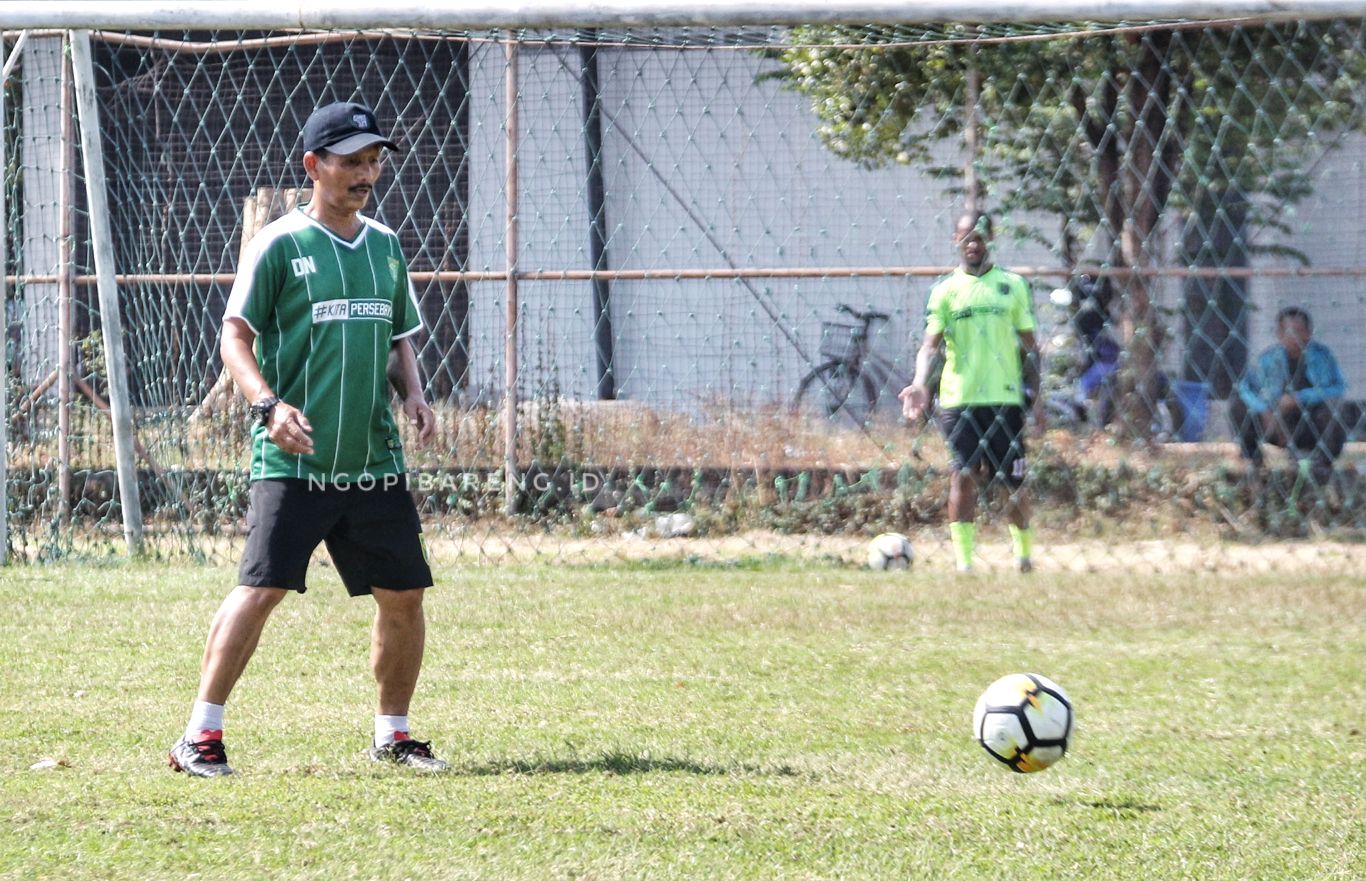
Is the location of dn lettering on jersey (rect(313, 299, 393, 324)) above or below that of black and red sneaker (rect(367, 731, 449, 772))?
above

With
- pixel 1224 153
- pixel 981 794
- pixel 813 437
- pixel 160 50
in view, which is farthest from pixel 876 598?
pixel 160 50

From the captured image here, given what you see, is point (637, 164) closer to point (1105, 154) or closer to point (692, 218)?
point (692, 218)

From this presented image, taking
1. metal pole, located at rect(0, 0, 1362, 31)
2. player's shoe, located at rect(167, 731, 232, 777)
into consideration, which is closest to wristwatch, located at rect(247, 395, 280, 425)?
player's shoe, located at rect(167, 731, 232, 777)

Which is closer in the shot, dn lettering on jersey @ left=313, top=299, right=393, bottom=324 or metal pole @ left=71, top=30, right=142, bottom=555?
dn lettering on jersey @ left=313, top=299, right=393, bottom=324

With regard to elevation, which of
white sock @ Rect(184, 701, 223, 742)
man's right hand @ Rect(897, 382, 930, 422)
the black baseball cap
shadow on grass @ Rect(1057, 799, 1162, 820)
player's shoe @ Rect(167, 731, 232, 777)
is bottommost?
shadow on grass @ Rect(1057, 799, 1162, 820)

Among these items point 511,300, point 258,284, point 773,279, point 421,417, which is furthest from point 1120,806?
point 773,279

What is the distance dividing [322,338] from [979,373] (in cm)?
563

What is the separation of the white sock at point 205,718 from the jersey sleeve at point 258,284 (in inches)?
41.0

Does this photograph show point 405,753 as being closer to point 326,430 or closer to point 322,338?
point 326,430

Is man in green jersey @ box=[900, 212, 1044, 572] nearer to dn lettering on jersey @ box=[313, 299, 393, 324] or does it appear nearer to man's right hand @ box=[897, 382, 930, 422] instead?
man's right hand @ box=[897, 382, 930, 422]

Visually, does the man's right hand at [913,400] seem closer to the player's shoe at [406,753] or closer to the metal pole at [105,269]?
the metal pole at [105,269]

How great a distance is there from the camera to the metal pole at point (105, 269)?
9.43m

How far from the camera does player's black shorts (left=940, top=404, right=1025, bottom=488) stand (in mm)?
9758

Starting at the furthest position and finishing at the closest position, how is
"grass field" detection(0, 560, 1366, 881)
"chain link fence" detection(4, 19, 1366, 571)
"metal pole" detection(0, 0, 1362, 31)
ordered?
"chain link fence" detection(4, 19, 1366, 571), "metal pole" detection(0, 0, 1362, 31), "grass field" detection(0, 560, 1366, 881)
